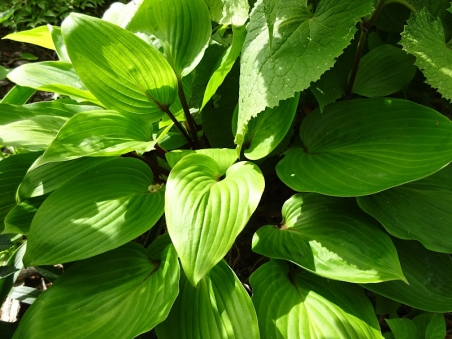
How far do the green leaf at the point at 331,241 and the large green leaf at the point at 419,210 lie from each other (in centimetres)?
4

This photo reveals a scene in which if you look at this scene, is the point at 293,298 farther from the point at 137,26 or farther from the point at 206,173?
the point at 137,26

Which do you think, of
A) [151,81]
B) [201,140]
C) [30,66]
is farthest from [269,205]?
[30,66]

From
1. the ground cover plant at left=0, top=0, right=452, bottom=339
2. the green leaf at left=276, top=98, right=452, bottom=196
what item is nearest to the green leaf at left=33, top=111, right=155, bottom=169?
the ground cover plant at left=0, top=0, right=452, bottom=339

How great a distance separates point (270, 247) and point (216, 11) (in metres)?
0.65

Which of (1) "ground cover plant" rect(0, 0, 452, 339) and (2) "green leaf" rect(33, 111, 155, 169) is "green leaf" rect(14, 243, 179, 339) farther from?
(2) "green leaf" rect(33, 111, 155, 169)

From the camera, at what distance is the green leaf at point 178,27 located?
3.26 ft

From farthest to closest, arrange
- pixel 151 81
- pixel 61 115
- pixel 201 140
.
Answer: pixel 201 140, pixel 61 115, pixel 151 81

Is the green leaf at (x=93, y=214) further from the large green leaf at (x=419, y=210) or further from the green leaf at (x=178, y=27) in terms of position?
the large green leaf at (x=419, y=210)

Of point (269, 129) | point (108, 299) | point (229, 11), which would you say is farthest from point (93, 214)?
point (229, 11)

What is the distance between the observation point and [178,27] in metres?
1.03

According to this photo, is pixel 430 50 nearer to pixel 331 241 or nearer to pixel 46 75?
pixel 331 241

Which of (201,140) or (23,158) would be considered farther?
(201,140)

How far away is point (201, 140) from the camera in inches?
47.9

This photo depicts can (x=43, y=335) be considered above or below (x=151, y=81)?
below
